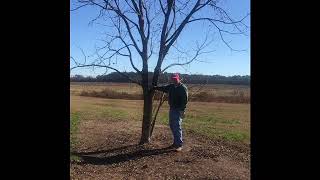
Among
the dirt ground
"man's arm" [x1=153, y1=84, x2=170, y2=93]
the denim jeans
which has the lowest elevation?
the dirt ground

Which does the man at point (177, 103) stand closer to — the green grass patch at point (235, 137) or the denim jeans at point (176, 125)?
the denim jeans at point (176, 125)

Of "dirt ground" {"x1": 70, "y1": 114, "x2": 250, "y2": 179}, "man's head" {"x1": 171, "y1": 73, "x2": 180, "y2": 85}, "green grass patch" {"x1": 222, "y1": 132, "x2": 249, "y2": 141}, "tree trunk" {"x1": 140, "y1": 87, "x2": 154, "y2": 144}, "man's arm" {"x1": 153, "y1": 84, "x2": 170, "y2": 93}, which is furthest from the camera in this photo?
"green grass patch" {"x1": 222, "y1": 132, "x2": 249, "y2": 141}

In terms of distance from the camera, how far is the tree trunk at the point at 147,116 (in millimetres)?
11312

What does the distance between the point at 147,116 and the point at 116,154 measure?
1483 mm

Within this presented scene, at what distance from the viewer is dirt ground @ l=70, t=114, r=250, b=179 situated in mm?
8578

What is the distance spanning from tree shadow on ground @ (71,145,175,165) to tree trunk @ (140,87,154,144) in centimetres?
35

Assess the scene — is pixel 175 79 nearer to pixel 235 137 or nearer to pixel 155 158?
pixel 155 158

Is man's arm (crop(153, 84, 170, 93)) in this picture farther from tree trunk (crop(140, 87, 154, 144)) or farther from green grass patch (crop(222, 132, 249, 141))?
green grass patch (crop(222, 132, 249, 141))

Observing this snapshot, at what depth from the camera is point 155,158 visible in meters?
9.88

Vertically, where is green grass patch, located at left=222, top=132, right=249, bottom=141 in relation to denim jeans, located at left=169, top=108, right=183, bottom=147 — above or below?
below

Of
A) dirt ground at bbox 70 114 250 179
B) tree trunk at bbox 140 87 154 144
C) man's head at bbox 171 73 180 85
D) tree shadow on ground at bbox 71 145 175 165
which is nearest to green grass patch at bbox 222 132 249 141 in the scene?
dirt ground at bbox 70 114 250 179
